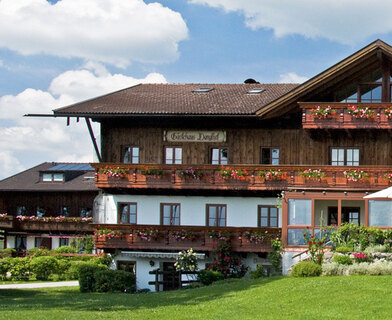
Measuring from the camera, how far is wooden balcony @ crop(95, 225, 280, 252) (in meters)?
33.7

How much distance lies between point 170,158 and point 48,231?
2627cm

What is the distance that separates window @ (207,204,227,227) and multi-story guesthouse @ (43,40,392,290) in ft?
0.15

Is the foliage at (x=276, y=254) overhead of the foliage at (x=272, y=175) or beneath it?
beneath

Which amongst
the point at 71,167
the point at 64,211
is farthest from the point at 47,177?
the point at 64,211

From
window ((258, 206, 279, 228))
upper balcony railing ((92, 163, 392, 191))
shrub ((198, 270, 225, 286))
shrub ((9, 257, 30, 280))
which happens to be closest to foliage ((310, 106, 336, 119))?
upper balcony railing ((92, 163, 392, 191))

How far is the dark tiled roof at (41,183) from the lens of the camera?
64.1 metres

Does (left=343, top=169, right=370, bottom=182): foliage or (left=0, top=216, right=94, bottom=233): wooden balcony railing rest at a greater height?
(left=343, top=169, right=370, bottom=182): foliage

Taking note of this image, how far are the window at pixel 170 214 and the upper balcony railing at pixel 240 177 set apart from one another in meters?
1.50

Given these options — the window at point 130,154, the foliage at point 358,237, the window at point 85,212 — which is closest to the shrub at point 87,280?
the window at point 130,154

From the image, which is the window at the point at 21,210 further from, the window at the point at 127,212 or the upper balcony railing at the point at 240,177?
the upper balcony railing at the point at 240,177

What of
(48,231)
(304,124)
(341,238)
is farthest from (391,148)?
(48,231)

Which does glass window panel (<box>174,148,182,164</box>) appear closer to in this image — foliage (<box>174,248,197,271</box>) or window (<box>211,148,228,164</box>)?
window (<box>211,148,228,164</box>)

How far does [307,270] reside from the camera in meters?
26.8

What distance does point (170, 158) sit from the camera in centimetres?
3719
